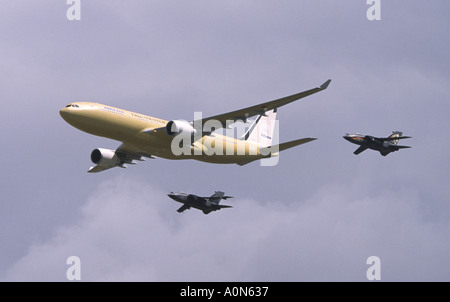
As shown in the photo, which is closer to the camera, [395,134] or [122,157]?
[122,157]

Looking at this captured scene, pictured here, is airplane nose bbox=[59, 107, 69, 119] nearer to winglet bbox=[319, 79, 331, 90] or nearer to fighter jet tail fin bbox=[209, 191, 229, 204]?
fighter jet tail fin bbox=[209, 191, 229, 204]

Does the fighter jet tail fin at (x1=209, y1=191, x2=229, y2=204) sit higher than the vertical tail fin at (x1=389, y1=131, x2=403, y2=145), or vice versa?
the vertical tail fin at (x1=389, y1=131, x2=403, y2=145)

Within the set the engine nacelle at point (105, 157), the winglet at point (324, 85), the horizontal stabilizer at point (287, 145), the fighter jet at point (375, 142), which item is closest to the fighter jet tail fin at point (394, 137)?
the fighter jet at point (375, 142)

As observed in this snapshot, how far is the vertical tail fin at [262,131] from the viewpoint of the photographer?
83688 millimetres

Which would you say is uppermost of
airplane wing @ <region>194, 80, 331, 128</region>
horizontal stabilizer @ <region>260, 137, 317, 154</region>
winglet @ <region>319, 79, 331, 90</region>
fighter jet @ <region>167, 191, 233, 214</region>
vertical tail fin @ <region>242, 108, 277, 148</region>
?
vertical tail fin @ <region>242, 108, 277, 148</region>

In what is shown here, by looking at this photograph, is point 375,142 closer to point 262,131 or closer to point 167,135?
point 262,131

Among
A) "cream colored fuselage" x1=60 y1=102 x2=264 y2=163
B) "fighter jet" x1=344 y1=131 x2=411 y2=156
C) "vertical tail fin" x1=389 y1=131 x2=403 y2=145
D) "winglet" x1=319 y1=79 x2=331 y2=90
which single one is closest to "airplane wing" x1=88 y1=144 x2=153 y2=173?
"cream colored fuselage" x1=60 y1=102 x2=264 y2=163

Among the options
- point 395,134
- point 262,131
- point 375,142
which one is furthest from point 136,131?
point 395,134

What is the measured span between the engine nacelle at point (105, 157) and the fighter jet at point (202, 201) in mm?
7194

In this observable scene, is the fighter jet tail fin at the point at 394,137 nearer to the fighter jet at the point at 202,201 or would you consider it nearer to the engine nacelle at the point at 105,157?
the fighter jet at the point at 202,201

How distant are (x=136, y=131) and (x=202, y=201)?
14436 millimetres

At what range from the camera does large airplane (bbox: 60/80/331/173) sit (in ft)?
227

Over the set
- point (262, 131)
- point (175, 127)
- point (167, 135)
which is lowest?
point (167, 135)

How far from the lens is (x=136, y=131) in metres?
70.8
